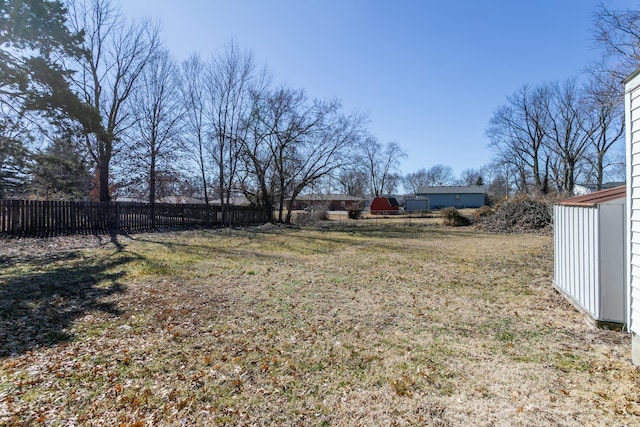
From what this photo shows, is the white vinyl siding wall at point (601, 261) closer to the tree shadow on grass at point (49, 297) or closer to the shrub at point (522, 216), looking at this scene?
the tree shadow on grass at point (49, 297)

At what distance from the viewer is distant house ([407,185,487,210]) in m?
60.5

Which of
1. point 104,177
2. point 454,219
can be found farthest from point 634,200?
point 454,219

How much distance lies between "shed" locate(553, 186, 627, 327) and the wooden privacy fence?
1621cm

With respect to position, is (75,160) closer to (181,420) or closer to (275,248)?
(275,248)

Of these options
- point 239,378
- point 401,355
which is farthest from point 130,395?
point 401,355

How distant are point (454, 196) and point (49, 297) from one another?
62969 mm

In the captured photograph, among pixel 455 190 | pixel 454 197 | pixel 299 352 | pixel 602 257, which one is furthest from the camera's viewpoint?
pixel 455 190

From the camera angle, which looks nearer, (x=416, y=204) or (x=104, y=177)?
(x=104, y=177)

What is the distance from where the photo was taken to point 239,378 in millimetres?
3166

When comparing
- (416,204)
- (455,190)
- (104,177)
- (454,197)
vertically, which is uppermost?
(455,190)

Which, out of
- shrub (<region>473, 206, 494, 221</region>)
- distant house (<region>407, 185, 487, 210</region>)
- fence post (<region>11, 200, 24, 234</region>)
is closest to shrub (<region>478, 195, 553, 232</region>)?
shrub (<region>473, 206, 494, 221</region>)

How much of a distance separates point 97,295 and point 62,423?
3743 mm

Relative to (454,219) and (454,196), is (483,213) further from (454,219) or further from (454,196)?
(454,196)

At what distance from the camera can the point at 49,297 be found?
550 centimetres
